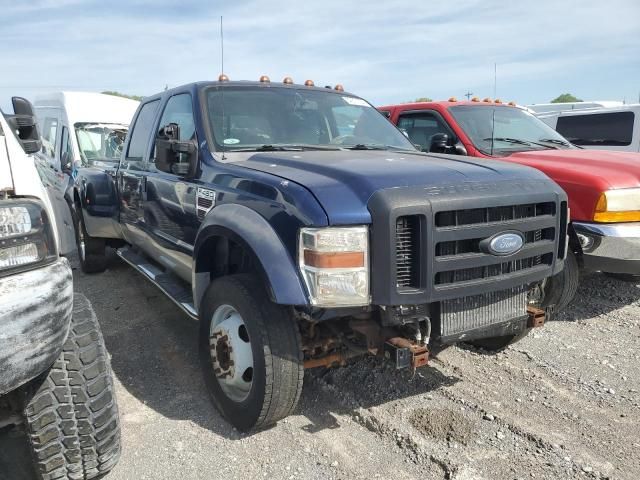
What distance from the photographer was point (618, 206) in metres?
4.19

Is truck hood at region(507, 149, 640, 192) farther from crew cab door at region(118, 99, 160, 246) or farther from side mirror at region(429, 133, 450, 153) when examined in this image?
crew cab door at region(118, 99, 160, 246)

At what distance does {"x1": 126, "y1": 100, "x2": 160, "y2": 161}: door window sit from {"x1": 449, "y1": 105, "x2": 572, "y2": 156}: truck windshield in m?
3.12

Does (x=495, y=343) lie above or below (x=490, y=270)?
below

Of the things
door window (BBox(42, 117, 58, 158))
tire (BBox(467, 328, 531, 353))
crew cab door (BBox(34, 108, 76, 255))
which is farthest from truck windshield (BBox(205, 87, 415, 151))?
door window (BBox(42, 117, 58, 158))

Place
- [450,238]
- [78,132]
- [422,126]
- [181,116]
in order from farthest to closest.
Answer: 1. [78,132]
2. [422,126]
3. [181,116]
4. [450,238]

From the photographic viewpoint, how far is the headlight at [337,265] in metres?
2.38

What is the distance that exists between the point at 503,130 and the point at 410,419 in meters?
3.79

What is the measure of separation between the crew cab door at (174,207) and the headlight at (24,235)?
146 cm

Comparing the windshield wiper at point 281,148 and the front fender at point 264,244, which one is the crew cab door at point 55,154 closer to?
the windshield wiper at point 281,148

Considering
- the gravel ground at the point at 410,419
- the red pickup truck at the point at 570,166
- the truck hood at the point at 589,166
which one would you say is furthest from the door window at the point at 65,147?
the truck hood at the point at 589,166

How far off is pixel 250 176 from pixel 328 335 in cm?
96

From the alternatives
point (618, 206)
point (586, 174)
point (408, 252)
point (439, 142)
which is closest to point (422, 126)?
point (439, 142)

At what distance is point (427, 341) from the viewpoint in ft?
8.87

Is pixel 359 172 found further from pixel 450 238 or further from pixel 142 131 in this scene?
pixel 142 131
